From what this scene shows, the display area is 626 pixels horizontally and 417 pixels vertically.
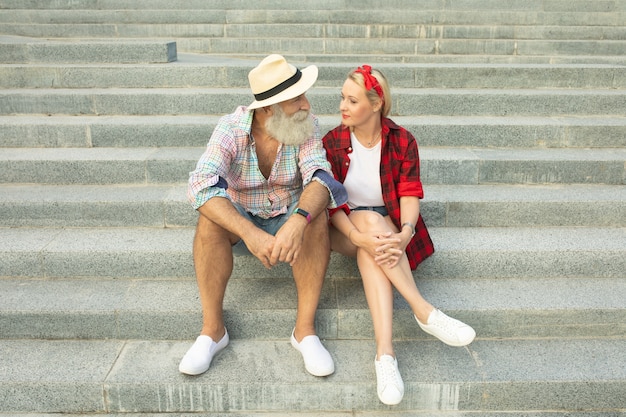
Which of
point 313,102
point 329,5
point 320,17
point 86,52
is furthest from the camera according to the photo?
point 329,5

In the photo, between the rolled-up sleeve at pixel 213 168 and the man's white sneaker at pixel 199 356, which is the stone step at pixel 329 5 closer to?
the rolled-up sleeve at pixel 213 168

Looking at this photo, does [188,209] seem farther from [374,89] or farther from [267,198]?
[374,89]

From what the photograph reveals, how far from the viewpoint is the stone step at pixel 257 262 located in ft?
10.8

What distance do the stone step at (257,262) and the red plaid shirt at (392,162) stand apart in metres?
0.43

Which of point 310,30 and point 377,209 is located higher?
point 310,30

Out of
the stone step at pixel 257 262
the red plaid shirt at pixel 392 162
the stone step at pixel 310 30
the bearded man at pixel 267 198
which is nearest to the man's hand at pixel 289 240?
the bearded man at pixel 267 198

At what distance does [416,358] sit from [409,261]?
55 centimetres

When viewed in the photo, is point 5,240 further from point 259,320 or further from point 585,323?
point 585,323

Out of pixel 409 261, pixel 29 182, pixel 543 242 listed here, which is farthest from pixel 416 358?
pixel 29 182

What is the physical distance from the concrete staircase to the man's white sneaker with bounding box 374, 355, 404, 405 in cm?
11

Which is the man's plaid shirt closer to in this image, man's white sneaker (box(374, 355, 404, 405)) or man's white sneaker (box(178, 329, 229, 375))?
man's white sneaker (box(178, 329, 229, 375))

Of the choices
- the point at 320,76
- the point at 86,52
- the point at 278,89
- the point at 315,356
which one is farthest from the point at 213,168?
the point at 86,52

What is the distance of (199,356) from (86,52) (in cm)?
350

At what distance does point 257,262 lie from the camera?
3268 mm
